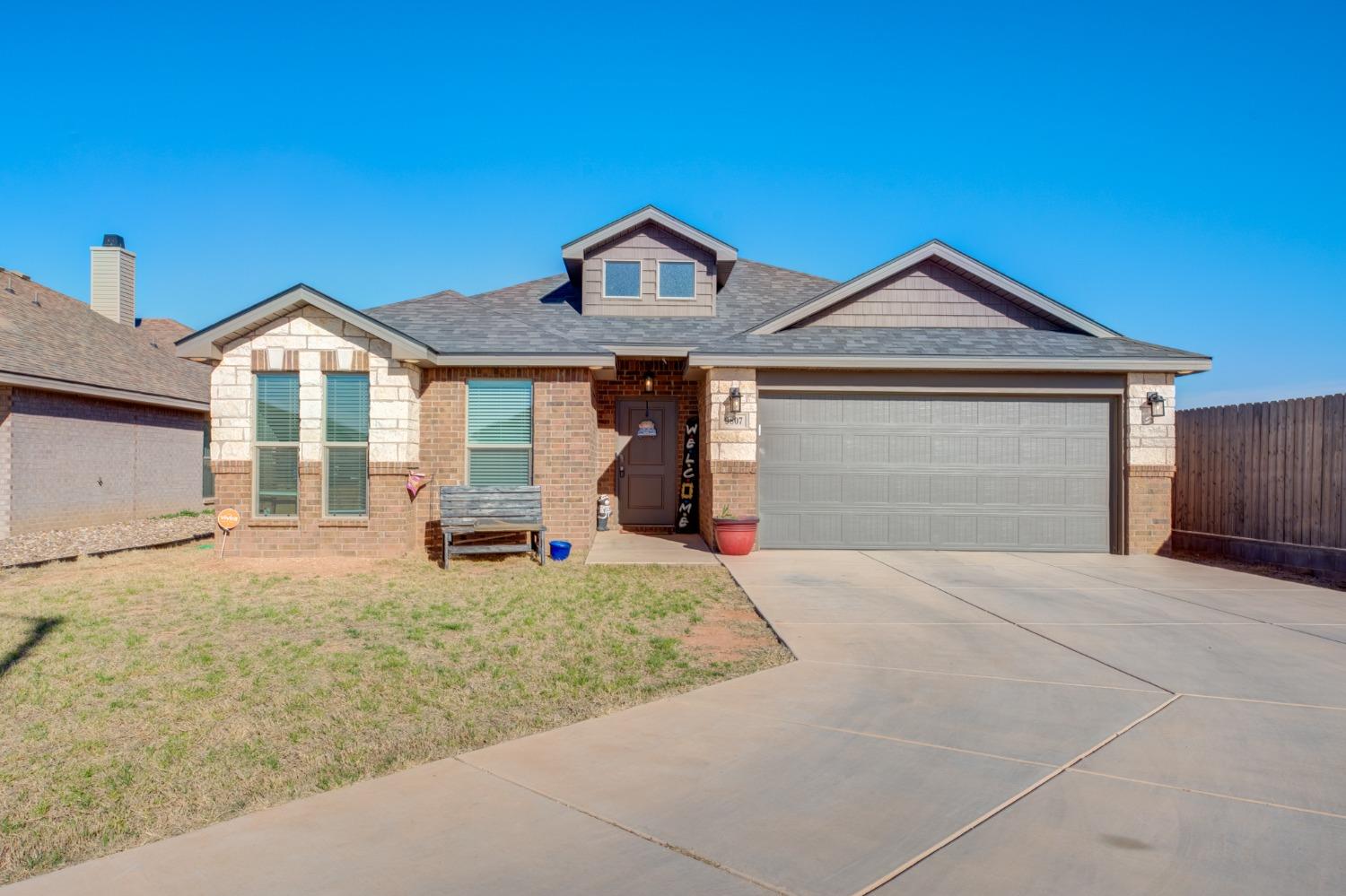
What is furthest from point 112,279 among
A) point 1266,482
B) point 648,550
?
point 1266,482

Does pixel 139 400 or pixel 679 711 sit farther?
pixel 139 400

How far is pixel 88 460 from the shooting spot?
15219 millimetres

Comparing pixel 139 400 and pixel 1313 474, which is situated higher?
pixel 139 400

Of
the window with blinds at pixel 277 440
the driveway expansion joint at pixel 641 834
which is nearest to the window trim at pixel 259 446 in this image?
the window with blinds at pixel 277 440

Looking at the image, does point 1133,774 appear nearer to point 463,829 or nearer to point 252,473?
point 463,829

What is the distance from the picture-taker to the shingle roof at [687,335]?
39.0 feet

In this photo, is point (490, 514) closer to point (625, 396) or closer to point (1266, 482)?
point (625, 396)

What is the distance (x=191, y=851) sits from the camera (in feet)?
9.89

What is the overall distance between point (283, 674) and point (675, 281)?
11305mm

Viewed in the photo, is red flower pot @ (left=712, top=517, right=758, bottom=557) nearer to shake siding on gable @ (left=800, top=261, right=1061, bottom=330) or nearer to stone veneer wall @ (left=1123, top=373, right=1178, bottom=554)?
shake siding on gable @ (left=800, top=261, right=1061, bottom=330)

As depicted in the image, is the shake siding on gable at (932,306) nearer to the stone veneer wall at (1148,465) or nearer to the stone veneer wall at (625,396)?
the stone veneer wall at (1148,465)

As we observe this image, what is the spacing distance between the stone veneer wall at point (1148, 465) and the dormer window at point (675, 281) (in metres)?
7.67

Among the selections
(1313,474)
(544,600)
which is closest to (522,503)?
(544,600)

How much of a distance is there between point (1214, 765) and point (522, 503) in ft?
27.6
